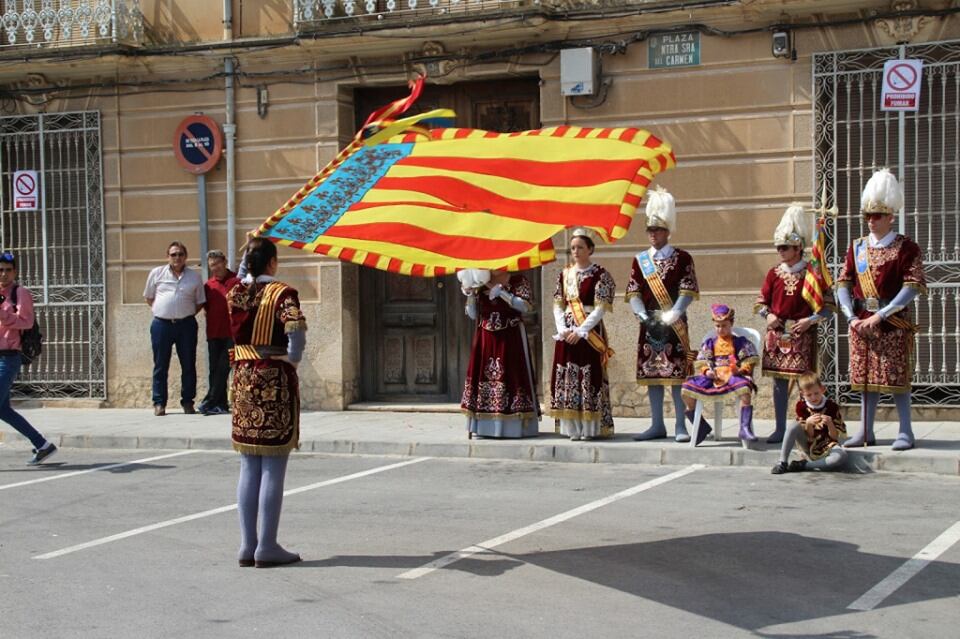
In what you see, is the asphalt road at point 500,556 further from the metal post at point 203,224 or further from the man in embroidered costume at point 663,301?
the metal post at point 203,224

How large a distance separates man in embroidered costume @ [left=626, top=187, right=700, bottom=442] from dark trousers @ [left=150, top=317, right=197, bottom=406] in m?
5.90

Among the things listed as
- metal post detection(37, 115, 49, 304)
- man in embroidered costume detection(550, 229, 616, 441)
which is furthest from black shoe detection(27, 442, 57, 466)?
metal post detection(37, 115, 49, 304)

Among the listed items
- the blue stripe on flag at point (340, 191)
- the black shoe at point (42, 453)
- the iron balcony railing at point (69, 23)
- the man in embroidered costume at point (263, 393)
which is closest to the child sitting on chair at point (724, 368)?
the blue stripe on flag at point (340, 191)

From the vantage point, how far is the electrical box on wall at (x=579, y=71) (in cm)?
1509

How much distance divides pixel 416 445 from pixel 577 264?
224cm

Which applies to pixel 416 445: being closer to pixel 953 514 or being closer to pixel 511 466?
pixel 511 466

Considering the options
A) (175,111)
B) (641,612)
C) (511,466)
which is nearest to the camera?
(641,612)

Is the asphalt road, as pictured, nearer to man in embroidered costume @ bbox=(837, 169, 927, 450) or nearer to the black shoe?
the black shoe

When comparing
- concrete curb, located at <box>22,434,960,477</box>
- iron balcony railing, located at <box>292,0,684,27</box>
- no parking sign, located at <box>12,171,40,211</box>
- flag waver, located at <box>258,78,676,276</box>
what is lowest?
concrete curb, located at <box>22,434,960,477</box>

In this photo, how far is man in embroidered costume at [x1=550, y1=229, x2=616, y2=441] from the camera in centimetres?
1284

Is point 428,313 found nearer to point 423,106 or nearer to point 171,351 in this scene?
point 423,106

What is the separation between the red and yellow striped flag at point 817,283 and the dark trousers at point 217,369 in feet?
23.3

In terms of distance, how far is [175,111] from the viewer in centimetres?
1738

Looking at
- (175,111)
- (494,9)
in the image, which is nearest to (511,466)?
(494,9)
